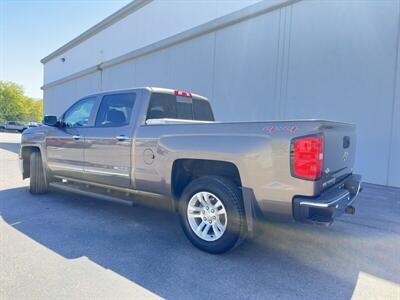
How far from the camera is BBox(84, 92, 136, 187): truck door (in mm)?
4258

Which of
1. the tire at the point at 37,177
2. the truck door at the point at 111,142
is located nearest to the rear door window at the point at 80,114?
the truck door at the point at 111,142

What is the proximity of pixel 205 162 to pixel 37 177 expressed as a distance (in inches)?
164

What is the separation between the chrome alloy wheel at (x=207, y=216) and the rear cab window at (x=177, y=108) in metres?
1.49

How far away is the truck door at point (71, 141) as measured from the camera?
198 inches

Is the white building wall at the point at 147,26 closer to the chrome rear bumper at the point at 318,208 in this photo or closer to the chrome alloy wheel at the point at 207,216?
the chrome alloy wheel at the point at 207,216

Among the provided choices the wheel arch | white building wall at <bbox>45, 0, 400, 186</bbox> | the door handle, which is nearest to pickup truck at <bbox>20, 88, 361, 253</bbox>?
the door handle

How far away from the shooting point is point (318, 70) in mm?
8125

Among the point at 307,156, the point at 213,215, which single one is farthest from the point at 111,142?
the point at 307,156

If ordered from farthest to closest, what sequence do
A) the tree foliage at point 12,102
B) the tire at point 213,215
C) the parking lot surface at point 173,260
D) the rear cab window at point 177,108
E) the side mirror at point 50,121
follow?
1. the tree foliage at point 12,102
2. the side mirror at point 50,121
3. the rear cab window at point 177,108
4. the tire at point 213,215
5. the parking lot surface at point 173,260

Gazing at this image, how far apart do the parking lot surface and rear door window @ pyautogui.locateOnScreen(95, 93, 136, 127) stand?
154 cm

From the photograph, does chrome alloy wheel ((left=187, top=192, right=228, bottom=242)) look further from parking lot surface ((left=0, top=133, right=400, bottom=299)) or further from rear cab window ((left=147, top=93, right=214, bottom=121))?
rear cab window ((left=147, top=93, right=214, bottom=121))

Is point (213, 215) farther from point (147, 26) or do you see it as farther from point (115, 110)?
point (147, 26)

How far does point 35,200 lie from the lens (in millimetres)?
5652

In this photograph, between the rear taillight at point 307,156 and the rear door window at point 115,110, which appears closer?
the rear taillight at point 307,156
